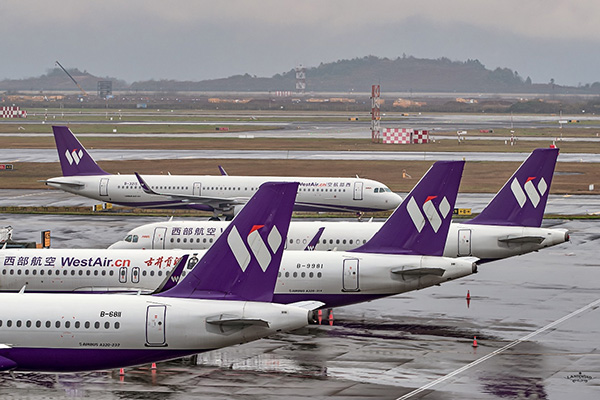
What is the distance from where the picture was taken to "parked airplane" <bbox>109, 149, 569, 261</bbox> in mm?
49000

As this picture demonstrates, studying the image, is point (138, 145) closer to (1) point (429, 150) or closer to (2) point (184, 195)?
(1) point (429, 150)

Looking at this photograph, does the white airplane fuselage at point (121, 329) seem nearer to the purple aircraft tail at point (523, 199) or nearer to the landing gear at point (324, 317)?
the landing gear at point (324, 317)

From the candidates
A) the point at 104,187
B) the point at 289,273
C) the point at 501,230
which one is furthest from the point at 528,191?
the point at 104,187

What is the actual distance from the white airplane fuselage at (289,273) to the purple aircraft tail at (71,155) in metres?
42.8

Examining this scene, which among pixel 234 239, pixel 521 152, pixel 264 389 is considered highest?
pixel 521 152

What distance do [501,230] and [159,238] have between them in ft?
59.3

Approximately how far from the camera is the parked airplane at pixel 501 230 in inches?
1929

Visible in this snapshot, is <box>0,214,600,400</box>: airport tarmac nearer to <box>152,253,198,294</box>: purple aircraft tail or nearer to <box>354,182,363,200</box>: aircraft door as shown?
<box>152,253,198,294</box>: purple aircraft tail

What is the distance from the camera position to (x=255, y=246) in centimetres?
2959

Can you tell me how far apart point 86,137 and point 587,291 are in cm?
14341

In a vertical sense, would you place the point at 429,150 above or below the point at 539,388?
above

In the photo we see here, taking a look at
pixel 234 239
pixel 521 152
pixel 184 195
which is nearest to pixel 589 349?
pixel 234 239

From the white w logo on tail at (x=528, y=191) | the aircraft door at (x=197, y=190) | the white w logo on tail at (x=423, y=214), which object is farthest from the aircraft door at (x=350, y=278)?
the aircraft door at (x=197, y=190)

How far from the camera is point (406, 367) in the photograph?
3697 centimetres
